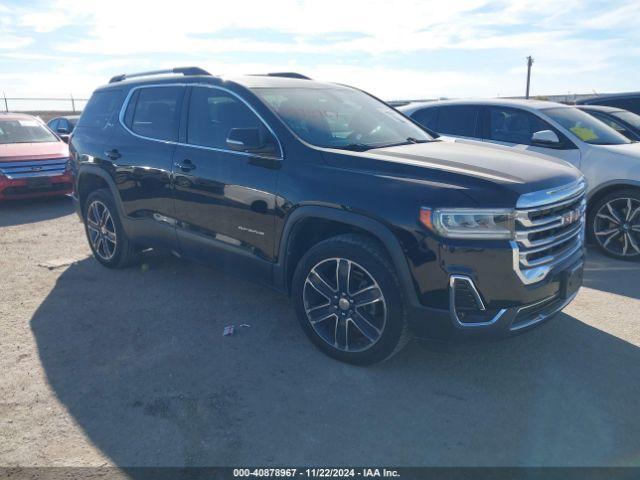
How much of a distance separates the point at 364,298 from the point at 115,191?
301 centimetres

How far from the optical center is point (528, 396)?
3.12 metres

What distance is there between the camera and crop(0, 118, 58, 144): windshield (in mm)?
9750

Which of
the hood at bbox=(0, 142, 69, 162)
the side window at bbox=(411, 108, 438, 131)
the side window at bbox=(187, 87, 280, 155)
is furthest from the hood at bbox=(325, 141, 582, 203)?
the hood at bbox=(0, 142, 69, 162)

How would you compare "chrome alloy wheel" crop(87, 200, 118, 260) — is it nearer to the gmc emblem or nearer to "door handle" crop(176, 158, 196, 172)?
"door handle" crop(176, 158, 196, 172)

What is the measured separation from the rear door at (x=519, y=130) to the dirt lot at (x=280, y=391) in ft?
6.54

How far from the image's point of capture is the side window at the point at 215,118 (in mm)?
3977

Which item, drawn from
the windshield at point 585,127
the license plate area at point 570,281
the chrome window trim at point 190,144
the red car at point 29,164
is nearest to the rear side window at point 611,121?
the windshield at point 585,127

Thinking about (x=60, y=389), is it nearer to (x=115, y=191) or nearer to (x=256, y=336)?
(x=256, y=336)

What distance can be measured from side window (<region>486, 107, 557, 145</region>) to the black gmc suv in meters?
2.21

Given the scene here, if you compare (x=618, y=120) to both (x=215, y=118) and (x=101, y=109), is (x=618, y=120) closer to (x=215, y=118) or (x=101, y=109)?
(x=215, y=118)

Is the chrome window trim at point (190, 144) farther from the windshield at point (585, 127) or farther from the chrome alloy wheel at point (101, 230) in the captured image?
the windshield at point (585, 127)

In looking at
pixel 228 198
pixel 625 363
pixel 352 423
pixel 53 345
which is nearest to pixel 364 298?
pixel 352 423

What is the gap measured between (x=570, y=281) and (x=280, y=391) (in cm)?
196

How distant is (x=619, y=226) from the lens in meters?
5.70
